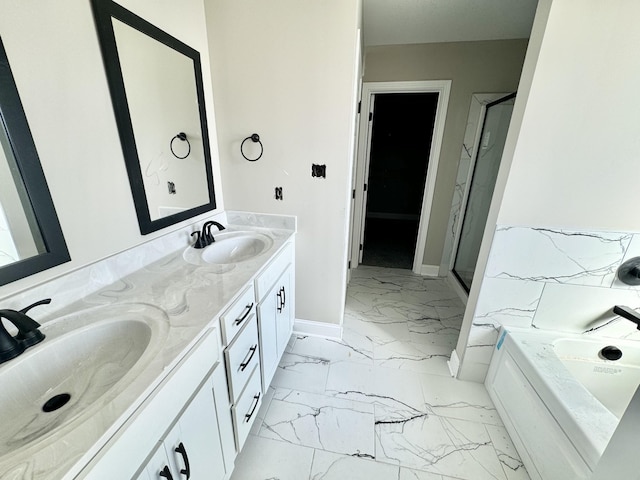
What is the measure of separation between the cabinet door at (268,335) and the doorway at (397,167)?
108 inches

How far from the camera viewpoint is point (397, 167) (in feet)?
17.3

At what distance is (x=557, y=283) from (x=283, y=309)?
157 centimetres

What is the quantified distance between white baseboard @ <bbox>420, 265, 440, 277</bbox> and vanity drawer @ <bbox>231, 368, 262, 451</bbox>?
94.3 inches

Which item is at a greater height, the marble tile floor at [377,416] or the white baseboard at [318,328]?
the white baseboard at [318,328]

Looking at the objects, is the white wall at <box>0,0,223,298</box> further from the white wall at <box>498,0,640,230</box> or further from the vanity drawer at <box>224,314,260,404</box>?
the white wall at <box>498,0,640,230</box>

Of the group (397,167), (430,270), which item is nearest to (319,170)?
(430,270)

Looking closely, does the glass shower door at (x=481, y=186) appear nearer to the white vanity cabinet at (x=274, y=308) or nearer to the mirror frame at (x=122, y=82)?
the white vanity cabinet at (x=274, y=308)

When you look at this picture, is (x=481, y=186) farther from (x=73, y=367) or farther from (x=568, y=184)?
(x=73, y=367)

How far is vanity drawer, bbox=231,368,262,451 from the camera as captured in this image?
3.67 feet

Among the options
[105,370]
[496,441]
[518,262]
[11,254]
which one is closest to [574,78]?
[518,262]

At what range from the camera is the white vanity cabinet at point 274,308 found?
1.32 meters

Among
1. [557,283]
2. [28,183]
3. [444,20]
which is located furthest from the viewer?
[444,20]

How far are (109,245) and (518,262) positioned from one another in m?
2.00

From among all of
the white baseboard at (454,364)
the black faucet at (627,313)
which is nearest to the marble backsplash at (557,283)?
the white baseboard at (454,364)
